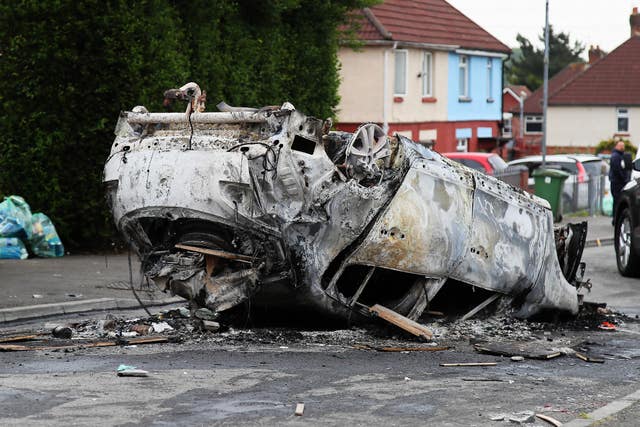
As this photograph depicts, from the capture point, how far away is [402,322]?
10281 millimetres

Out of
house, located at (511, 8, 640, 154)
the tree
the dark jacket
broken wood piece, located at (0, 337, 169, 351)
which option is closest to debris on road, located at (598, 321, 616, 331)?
broken wood piece, located at (0, 337, 169, 351)

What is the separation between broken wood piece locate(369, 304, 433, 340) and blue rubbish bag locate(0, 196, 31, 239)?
24.9ft

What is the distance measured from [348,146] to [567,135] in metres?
57.6

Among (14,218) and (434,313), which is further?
(14,218)

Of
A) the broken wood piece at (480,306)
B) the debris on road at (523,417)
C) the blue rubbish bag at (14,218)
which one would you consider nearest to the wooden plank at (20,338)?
the broken wood piece at (480,306)

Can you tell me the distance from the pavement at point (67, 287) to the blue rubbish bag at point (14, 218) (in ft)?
1.26

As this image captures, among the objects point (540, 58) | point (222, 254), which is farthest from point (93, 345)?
point (540, 58)

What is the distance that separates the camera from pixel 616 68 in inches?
2601

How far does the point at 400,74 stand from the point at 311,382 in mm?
29759

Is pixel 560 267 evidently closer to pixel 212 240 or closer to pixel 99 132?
pixel 212 240

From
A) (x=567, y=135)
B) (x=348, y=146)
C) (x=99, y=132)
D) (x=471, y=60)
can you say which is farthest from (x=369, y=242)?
(x=567, y=135)

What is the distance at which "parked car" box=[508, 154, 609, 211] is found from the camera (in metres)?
29.4

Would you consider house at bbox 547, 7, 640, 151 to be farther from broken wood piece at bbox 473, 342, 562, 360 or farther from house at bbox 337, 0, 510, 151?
broken wood piece at bbox 473, 342, 562, 360

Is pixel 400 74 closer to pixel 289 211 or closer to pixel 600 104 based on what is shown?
pixel 289 211
